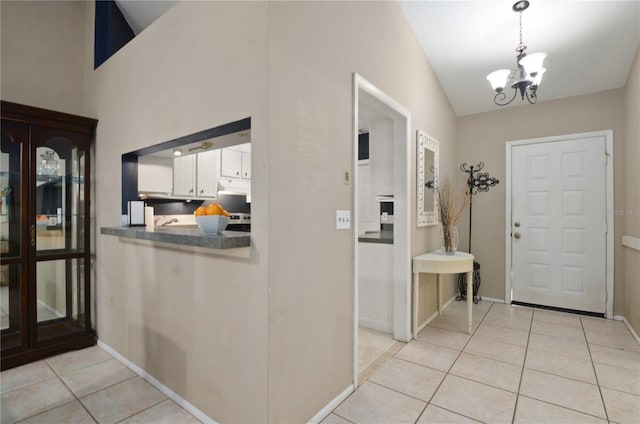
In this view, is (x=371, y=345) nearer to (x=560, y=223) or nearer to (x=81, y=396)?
(x=81, y=396)

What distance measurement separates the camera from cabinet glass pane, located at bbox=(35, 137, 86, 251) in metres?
2.67

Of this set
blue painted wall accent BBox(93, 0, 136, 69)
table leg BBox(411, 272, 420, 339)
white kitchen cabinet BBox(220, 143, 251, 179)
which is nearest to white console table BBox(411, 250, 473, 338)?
table leg BBox(411, 272, 420, 339)

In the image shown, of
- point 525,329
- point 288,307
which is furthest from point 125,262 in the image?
point 525,329

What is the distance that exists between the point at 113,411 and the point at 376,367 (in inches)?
69.1

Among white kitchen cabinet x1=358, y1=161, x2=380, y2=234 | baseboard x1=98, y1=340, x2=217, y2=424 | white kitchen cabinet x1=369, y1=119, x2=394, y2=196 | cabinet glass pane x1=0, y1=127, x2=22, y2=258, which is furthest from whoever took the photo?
white kitchen cabinet x1=358, y1=161, x2=380, y2=234

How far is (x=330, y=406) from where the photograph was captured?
193 centimetres

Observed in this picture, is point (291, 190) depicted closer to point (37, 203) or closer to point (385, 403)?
point (385, 403)

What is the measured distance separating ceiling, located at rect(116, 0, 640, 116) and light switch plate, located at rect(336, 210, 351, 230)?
207 cm

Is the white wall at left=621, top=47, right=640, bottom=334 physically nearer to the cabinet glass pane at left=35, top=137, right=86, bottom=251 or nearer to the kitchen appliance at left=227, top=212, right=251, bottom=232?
the kitchen appliance at left=227, top=212, right=251, bottom=232

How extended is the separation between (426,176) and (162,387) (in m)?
2.92

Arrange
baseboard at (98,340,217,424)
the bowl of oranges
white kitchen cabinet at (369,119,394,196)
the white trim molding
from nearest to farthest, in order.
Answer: the bowl of oranges
baseboard at (98,340,217,424)
the white trim molding
white kitchen cabinet at (369,119,394,196)

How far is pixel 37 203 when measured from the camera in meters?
2.62

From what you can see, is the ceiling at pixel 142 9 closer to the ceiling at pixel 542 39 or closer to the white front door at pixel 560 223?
the ceiling at pixel 542 39

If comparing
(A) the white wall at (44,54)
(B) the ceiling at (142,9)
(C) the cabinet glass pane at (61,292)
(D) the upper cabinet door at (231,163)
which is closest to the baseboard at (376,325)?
(C) the cabinet glass pane at (61,292)
